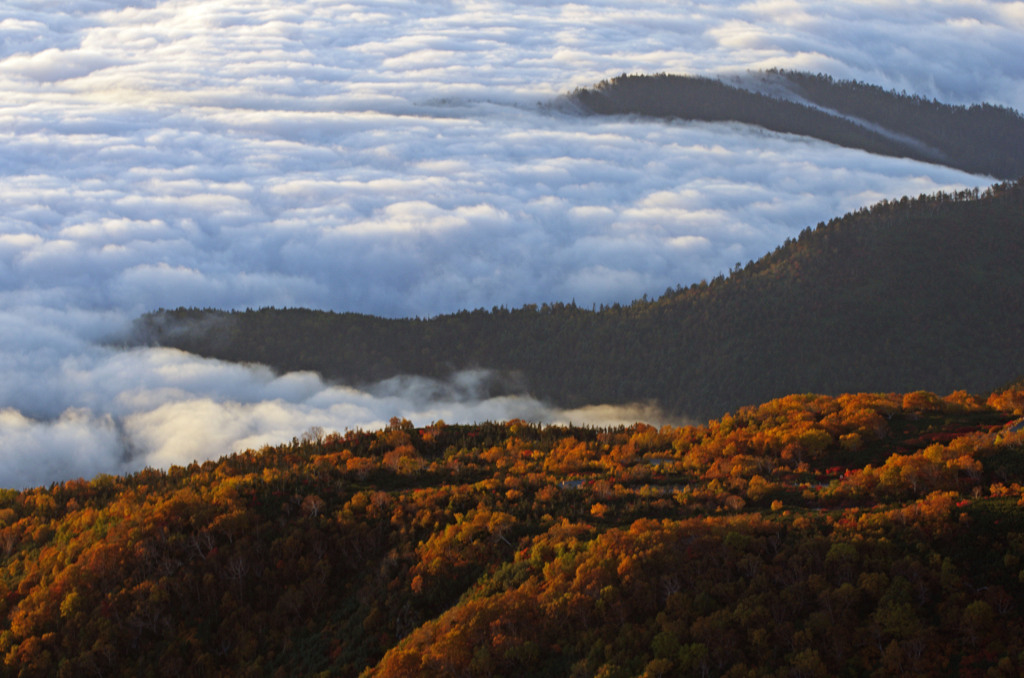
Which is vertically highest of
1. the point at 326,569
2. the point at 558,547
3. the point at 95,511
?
the point at 558,547

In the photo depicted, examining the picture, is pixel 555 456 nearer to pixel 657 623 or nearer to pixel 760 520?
pixel 760 520

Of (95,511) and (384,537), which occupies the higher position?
(384,537)

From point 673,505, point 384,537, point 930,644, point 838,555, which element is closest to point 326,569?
point 384,537

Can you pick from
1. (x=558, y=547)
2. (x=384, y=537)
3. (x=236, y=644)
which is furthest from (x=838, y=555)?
(x=236, y=644)

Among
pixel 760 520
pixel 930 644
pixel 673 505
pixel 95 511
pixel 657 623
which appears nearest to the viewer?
pixel 930 644

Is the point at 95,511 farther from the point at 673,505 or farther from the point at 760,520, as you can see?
the point at 760,520

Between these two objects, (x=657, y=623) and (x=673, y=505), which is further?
(x=673, y=505)

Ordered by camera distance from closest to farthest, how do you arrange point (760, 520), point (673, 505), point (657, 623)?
point (657, 623) < point (760, 520) < point (673, 505)
